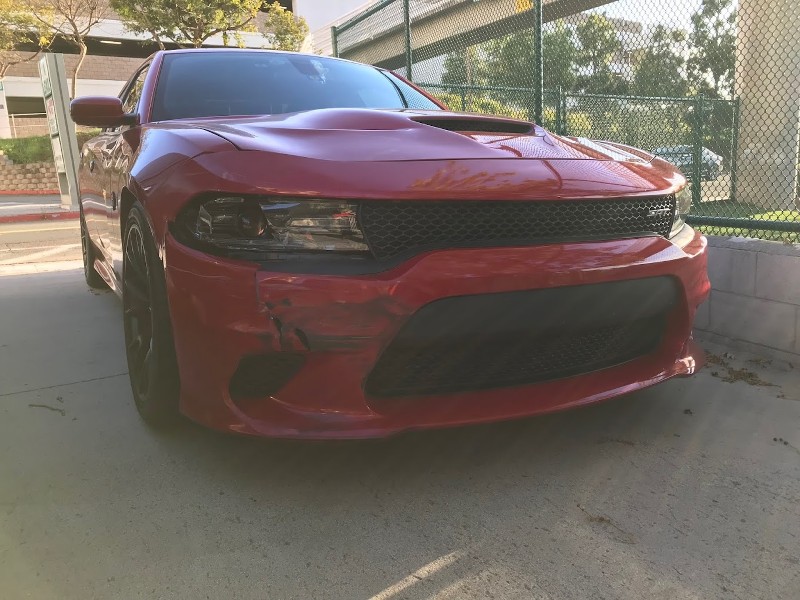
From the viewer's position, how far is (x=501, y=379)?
2.05 meters

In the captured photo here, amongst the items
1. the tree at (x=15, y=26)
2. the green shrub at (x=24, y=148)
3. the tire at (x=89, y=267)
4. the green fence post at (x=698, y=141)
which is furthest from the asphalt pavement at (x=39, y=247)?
the green shrub at (x=24, y=148)

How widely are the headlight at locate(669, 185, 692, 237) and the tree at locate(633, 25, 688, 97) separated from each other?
2.04 metres

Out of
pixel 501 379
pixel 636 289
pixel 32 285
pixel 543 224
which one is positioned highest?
pixel 543 224

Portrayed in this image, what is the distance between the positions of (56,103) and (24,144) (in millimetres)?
13253

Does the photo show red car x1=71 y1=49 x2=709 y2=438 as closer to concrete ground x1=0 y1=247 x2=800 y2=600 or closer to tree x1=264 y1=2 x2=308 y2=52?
concrete ground x1=0 y1=247 x2=800 y2=600

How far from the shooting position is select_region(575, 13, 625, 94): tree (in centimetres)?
454

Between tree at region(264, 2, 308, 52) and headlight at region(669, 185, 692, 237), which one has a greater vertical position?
tree at region(264, 2, 308, 52)

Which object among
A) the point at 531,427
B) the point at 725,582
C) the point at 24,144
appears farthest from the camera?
the point at 24,144

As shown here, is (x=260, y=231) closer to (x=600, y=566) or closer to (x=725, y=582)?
(x=600, y=566)

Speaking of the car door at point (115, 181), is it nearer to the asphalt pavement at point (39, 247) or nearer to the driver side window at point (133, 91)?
the driver side window at point (133, 91)

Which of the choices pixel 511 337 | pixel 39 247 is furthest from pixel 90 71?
pixel 511 337

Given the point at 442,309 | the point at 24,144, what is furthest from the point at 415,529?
the point at 24,144

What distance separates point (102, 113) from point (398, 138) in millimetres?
A: 1662

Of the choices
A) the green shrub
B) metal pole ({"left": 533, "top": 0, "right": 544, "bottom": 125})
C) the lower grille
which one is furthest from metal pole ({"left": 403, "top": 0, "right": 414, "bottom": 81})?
the green shrub
